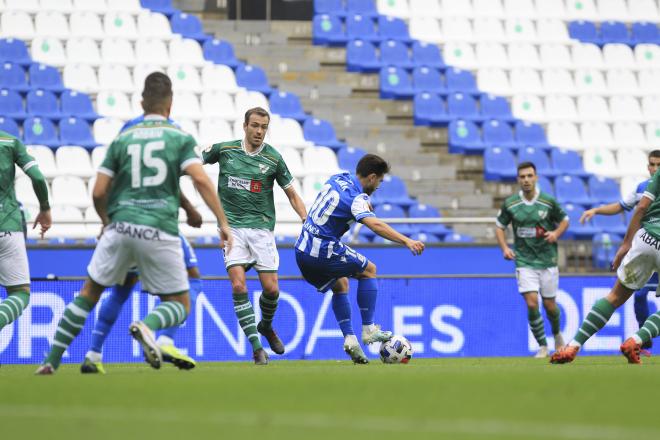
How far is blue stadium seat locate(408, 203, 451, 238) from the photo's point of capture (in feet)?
55.0

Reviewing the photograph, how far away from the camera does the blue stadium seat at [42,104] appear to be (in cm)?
1828

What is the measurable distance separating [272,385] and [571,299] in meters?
8.73

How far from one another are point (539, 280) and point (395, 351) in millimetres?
3346

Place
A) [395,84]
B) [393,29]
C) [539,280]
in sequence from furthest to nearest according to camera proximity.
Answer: [393,29] < [395,84] < [539,280]

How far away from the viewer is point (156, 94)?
7.37 m

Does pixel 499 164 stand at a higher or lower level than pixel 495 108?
lower

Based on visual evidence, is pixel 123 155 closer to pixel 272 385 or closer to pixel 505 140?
pixel 272 385

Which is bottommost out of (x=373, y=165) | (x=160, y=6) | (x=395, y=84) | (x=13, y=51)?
(x=373, y=165)

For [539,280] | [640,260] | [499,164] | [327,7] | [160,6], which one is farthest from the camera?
[327,7]

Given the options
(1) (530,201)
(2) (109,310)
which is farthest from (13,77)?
(2) (109,310)

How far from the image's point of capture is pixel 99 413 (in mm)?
4820

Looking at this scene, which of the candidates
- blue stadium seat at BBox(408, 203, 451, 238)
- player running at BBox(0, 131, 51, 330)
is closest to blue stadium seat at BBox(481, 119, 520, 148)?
blue stadium seat at BBox(408, 203, 451, 238)

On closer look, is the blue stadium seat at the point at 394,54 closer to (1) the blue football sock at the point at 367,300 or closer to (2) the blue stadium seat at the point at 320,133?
(2) the blue stadium seat at the point at 320,133

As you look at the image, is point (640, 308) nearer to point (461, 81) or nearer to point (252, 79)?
point (461, 81)
